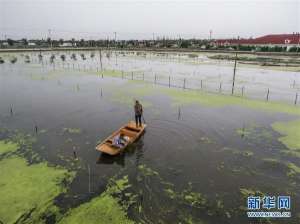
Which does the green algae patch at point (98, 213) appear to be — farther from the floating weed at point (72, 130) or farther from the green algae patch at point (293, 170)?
the green algae patch at point (293, 170)

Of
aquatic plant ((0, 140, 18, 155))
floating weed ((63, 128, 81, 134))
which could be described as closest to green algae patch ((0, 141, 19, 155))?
aquatic plant ((0, 140, 18, 155))

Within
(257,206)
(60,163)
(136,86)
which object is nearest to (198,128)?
(257,206)

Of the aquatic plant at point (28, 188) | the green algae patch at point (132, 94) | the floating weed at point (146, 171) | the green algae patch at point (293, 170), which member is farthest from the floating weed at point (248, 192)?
the green algae patch at point (132, 94)

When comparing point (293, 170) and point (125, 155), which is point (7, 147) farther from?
point (293, 170)

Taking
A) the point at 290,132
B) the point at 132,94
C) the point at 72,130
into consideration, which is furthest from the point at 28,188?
the point at 132,94

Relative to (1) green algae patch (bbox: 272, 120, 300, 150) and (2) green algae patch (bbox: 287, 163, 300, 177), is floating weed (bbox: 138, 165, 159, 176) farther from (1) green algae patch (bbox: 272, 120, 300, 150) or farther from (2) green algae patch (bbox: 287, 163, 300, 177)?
(1) green algae patch (bbox: 272, 120, 300, 150)
